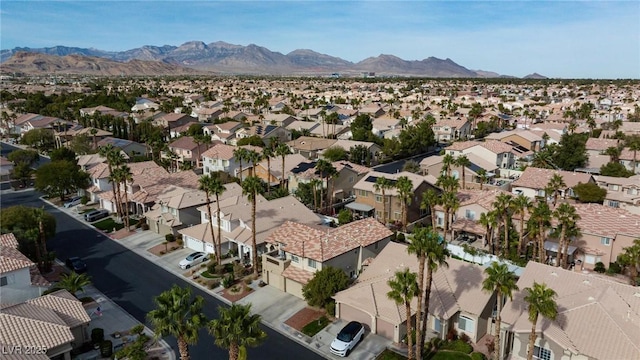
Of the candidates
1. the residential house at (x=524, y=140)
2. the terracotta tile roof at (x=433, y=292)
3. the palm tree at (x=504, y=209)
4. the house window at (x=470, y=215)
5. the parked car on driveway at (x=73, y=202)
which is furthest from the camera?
the residential house at (x=524, y=140)

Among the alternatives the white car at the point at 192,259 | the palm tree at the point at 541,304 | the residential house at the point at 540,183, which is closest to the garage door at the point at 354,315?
the palm tree at the point at 541,304

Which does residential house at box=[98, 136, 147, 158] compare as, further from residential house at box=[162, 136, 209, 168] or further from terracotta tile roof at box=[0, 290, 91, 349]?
terracotta tile roof at box=[0, 290, 91, 349]

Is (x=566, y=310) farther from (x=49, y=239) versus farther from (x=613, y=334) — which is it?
(x=49, y=239)

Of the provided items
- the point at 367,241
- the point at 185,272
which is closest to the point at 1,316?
the point at 185,272

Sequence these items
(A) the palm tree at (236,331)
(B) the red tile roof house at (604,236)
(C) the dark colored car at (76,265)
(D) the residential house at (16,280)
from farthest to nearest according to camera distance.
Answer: (C) the dark colored car at (76,265) < (B) the red tile roof house at (604,236) < (D) the residential house at (16,280) < (A) the palm tree at (236,331)

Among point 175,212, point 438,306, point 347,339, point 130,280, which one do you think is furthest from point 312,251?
point 175,212

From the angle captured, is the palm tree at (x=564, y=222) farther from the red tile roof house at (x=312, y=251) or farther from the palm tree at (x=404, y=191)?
the red tile roof house at (x=312, y=251)

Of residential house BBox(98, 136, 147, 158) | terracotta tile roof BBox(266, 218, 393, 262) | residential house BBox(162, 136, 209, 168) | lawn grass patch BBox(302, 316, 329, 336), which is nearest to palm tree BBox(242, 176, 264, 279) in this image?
terracotta tile roof BBox(266, 218, 393, 262)
